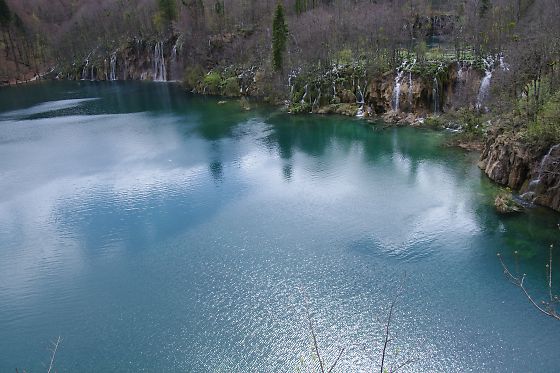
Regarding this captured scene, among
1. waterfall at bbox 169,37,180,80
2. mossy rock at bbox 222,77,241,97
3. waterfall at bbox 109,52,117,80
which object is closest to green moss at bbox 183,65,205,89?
mossy rock at bbox 222,77,241,97

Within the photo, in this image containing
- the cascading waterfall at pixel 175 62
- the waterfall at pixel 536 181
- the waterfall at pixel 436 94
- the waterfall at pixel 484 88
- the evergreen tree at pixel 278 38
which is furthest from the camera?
the cascading waterfall at pixel 175 62

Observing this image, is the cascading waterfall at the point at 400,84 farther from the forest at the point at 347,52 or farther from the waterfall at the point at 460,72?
the waterfall at the point at 460,72

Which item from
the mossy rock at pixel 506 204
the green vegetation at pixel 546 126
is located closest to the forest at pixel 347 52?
the green vegetation at pixel 546 126

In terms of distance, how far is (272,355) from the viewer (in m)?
17.6

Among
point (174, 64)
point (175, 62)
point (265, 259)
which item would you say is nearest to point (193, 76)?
point (175, 62)

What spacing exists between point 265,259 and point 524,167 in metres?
18.4

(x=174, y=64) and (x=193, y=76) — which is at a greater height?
(x=174, y=64)

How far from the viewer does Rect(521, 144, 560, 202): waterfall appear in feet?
90.0

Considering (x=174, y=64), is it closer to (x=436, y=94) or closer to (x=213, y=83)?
(x=213, y=83)

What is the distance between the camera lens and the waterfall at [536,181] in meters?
27.4

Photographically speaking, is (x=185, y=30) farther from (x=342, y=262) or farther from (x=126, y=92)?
(x=342, y=262)

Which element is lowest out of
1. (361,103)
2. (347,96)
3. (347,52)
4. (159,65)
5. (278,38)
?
(361,103)

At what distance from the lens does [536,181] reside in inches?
1114

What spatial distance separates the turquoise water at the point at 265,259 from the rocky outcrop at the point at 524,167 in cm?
155
